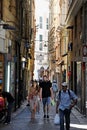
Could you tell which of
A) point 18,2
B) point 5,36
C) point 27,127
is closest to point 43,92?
point 5,36

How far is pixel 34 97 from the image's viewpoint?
21.5 m

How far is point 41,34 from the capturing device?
9581cm

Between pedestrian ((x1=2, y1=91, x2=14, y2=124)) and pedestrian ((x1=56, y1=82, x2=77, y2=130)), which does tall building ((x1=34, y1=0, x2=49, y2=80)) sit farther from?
pedestrian ((x1=56, y1=82, x2=77, y2=130))

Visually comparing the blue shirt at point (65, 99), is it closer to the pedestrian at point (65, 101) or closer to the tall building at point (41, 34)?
the pedestrian at point (65, 101)

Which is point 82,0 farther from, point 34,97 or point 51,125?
point 51,125

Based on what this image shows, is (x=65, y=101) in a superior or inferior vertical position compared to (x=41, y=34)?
inferior

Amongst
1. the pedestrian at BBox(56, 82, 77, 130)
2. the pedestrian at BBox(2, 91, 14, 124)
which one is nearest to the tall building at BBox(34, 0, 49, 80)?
the pedestrian at BBox(2, 91, 14, 124)

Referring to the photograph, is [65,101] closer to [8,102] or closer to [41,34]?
[8,102]

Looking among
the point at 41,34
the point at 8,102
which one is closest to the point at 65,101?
the point at 8,102

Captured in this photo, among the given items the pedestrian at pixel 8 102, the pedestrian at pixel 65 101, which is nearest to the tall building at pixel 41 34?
the pedestrian at pixel 8 102

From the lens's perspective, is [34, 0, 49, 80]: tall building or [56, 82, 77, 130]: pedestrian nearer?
[56, 82, 77, 130]: pedestrian

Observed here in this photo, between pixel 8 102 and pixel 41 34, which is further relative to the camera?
pixel 41 34

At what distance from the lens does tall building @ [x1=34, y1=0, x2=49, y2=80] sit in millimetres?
91312

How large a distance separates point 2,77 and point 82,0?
5.98 metres
